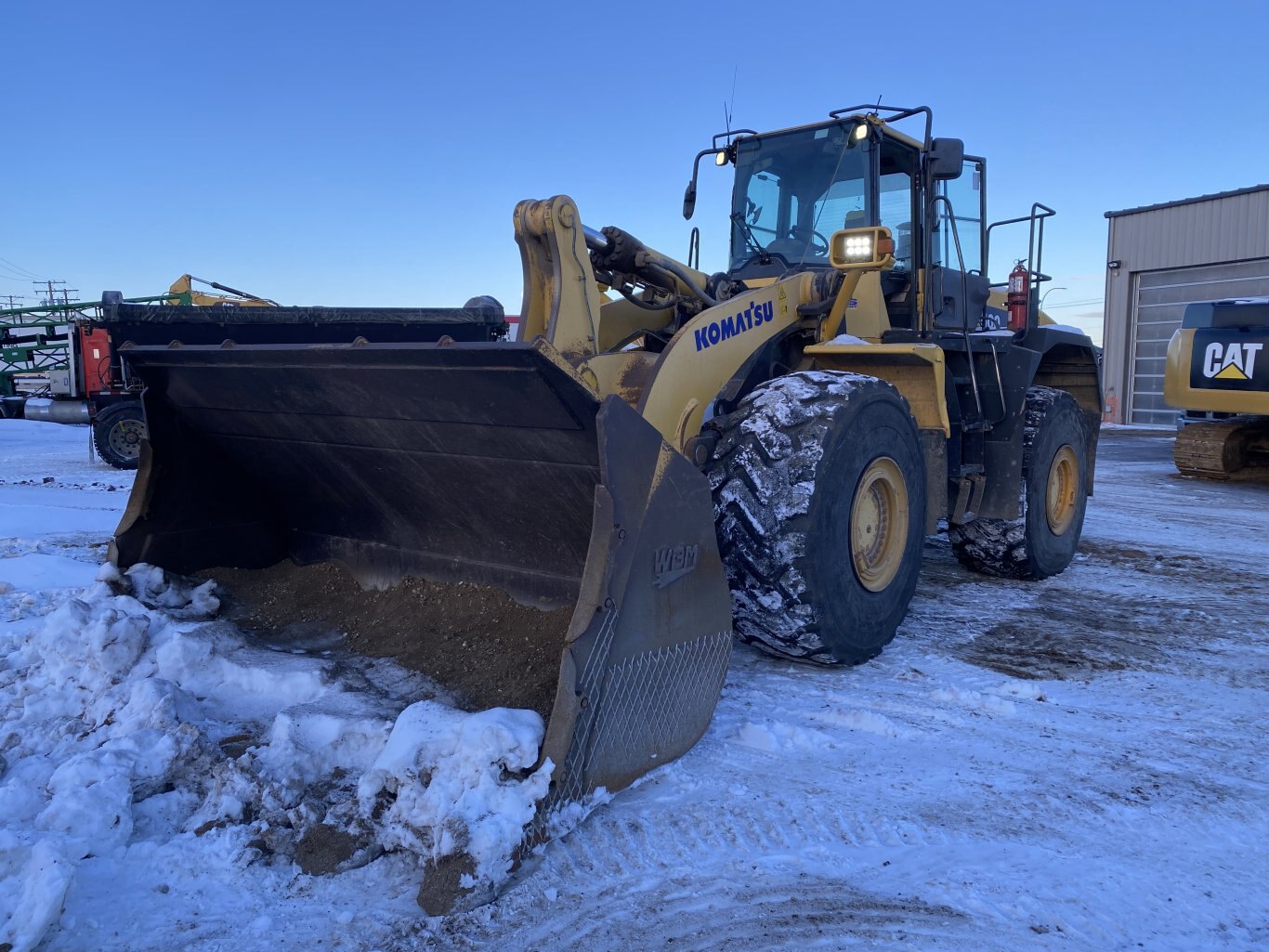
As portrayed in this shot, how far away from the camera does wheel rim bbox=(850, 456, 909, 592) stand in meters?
3.95

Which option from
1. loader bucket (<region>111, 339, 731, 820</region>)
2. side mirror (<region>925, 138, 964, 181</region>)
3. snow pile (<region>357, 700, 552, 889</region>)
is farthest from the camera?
side mirror (<region>925, 138, 964, 181</region>)

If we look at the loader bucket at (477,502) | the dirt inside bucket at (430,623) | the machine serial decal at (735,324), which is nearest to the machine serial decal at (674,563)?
the loader bucket at (477,502)

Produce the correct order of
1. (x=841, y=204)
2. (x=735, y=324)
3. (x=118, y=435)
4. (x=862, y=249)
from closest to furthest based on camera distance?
1. (x=735, y=324)
2. (x=862, y=249)
3. (x=841, y=204)
4. (x=118, y=435)

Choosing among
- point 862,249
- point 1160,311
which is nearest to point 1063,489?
point 862,249

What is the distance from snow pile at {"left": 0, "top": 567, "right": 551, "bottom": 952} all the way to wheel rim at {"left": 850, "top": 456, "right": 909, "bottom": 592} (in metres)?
1.82

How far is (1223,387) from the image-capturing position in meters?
11.4

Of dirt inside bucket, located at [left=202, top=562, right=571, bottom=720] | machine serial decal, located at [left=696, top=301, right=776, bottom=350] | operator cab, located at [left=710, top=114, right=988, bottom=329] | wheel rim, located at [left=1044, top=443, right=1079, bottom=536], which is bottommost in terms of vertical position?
dirt inside bucket, located at [left=202, top=562, right=571, bottom=720]

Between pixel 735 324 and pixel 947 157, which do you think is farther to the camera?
pixel 947 157

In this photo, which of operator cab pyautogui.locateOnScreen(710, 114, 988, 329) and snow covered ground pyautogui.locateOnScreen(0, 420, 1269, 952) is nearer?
snow covered ground pyautogui.locateOnScreen(0, 420, 1269, 952)

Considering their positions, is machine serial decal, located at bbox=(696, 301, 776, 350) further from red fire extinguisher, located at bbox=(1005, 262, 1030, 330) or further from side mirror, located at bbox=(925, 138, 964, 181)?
red fire extinguisher, located at bbox=(1005, 262, 1030, 330)

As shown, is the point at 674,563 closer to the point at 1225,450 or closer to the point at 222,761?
the point at 222,761

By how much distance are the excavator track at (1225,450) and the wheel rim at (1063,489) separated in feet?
22.8

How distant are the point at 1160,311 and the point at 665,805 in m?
23.5

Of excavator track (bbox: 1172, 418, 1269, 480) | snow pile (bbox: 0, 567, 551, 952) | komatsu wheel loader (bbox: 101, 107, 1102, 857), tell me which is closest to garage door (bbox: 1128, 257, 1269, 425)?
excavator track (bbox: 1172, 418, 1269, 480)
